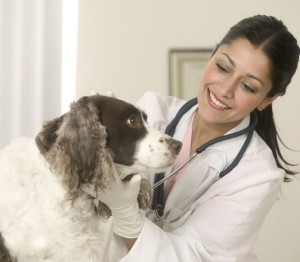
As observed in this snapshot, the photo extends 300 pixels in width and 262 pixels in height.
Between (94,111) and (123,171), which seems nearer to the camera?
(94,111)

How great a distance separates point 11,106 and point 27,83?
149 mm

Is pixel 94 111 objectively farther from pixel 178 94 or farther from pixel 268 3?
pixel 268 3

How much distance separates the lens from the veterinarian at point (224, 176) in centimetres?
127

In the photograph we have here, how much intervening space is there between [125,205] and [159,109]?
53cm

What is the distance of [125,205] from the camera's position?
124 centimetres

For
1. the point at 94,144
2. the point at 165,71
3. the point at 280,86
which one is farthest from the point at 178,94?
the point at 94,144

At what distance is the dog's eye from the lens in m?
1.21

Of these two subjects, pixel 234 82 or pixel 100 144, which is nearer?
pixel 100 144

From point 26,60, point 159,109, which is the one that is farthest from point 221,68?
point 26,60

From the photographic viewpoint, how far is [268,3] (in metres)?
2.38

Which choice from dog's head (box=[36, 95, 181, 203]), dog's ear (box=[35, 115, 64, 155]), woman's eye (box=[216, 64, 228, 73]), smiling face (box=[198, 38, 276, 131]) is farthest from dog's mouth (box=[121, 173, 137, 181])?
woman's eye (box=[216, 64, 228, 73])

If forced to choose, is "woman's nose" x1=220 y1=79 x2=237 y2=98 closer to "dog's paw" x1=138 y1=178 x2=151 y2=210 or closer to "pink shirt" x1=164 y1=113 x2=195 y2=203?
"pink shirt" x1=164 y1=113 x2=195 y2=203

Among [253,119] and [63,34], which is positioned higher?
[63,34]

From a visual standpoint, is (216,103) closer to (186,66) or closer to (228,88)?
(228,88)
